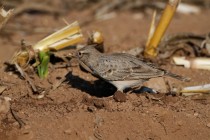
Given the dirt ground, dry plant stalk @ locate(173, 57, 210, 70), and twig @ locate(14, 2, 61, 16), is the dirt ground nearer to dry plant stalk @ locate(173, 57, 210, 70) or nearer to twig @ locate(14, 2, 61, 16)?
dry plant stalk @ locate(173, 57, 210, 70)

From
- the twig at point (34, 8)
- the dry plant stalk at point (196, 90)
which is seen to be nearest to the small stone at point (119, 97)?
the dry plant stalk at point (196, 90)

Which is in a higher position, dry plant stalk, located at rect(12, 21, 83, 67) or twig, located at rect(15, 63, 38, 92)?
dry plant stalk, located at rect(12, 21, 83, 67)

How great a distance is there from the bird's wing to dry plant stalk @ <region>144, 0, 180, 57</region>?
99 cm

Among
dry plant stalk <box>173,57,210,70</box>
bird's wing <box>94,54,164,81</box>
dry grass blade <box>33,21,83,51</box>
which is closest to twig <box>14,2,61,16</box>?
dry grass blade <box>33,21,83,51</box>

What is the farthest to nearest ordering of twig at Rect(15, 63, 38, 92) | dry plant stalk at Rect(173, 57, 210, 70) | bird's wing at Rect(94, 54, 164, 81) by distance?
dry plant stalk at Rect(173, 57, 210, 70)
twig at Rect(15, 63, 38, 92)
bird's wing at Rect(94, 54, 164, 81)

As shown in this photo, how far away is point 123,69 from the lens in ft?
22.9

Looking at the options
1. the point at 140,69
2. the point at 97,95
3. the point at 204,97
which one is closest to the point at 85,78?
the point at 97,95

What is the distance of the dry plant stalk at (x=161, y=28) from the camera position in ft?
25.5

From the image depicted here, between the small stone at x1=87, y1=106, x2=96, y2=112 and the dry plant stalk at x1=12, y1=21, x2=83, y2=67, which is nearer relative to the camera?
the small stone at x1=87, y1=106, x2=96, y2=112

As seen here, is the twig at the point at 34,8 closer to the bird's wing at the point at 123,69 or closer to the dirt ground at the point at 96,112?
the dirt ground at the point at 96,112

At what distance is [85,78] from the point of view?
7.75m

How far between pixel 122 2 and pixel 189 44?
176 inches

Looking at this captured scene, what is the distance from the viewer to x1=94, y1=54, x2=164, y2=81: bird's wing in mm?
6918

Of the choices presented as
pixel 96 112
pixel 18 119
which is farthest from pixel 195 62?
pixel 18 119
